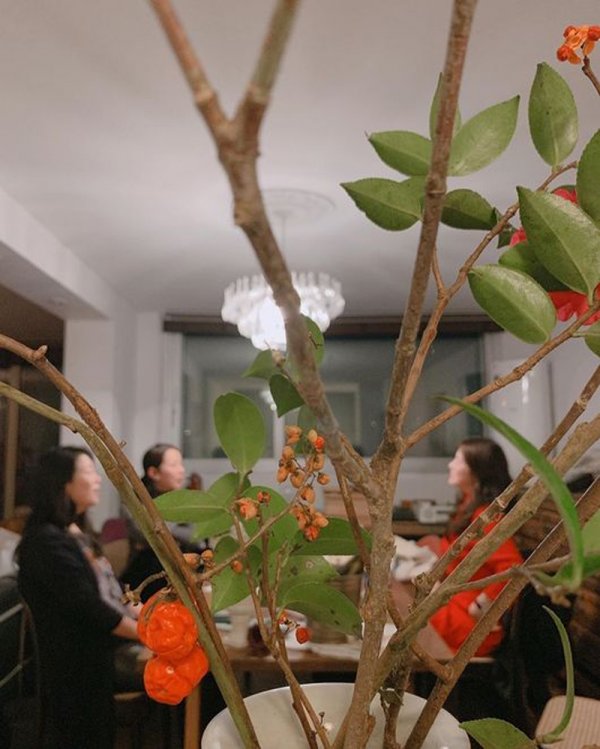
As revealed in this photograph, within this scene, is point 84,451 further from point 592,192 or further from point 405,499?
point 405,499

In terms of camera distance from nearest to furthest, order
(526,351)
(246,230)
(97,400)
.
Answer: (246,230)
(97,400)
(526,351)

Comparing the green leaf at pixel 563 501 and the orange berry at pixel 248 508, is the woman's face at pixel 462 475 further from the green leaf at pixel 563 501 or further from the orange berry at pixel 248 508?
the green leaf at pixel 563 501

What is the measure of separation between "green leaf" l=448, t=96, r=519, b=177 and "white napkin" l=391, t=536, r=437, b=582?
258cm

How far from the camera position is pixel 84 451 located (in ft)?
8.41

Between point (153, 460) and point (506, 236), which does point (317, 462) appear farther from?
point (153, 460)

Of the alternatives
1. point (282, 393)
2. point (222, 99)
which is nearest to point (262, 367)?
point (282, 393)

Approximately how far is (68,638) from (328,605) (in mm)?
2025

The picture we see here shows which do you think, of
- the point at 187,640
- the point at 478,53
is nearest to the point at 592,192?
the point at 187,640

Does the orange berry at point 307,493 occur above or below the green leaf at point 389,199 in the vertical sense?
below

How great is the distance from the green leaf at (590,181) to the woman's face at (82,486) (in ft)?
7.54

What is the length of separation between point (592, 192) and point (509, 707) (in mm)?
2227

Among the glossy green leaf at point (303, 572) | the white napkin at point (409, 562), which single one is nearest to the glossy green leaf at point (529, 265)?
the glossy green leaf at point (303, 572)

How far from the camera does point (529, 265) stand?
446 mm

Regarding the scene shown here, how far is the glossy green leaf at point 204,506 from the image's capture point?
448mm
